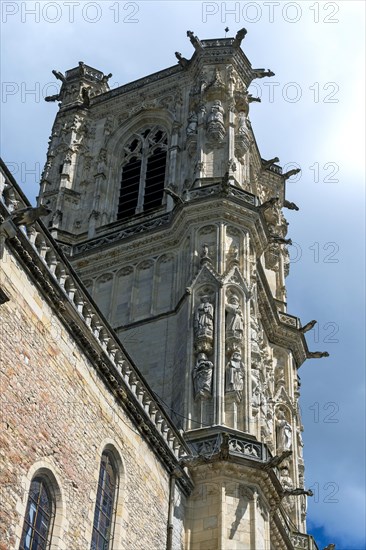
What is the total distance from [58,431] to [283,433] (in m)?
12.2

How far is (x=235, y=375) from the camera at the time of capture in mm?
21734

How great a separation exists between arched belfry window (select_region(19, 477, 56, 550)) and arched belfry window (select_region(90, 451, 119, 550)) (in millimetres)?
1379

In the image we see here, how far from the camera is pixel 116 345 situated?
1800cm

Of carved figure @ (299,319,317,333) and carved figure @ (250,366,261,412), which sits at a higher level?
carved figure @ (299,319,317,333)

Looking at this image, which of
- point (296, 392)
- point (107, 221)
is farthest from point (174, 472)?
point (107, 221)

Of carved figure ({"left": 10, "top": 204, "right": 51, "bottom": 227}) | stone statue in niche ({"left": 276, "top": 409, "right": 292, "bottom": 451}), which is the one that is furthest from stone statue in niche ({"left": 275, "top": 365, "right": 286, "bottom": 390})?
carved figure ({"left": 10, "top": 204, "right": 51, "bottom": 227})

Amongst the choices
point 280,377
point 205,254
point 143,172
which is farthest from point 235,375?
point 143,172

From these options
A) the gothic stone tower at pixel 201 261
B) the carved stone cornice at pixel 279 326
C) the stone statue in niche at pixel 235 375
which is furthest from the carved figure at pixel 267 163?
the stone statue in niche at pixel 235 375

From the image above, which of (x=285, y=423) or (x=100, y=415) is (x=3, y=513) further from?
(x=285, y=423)

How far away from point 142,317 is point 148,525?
343 inches

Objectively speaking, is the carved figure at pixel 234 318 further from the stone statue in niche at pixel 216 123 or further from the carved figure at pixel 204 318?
the stone statue in niche at pixel 216 123

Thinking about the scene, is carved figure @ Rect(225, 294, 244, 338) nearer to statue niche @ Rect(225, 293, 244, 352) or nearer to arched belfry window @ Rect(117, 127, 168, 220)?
statue niche @ Rect(225, 293, 244, 352)

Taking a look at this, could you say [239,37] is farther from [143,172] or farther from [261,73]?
[143,172]

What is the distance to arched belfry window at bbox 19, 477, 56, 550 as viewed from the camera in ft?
44.6
